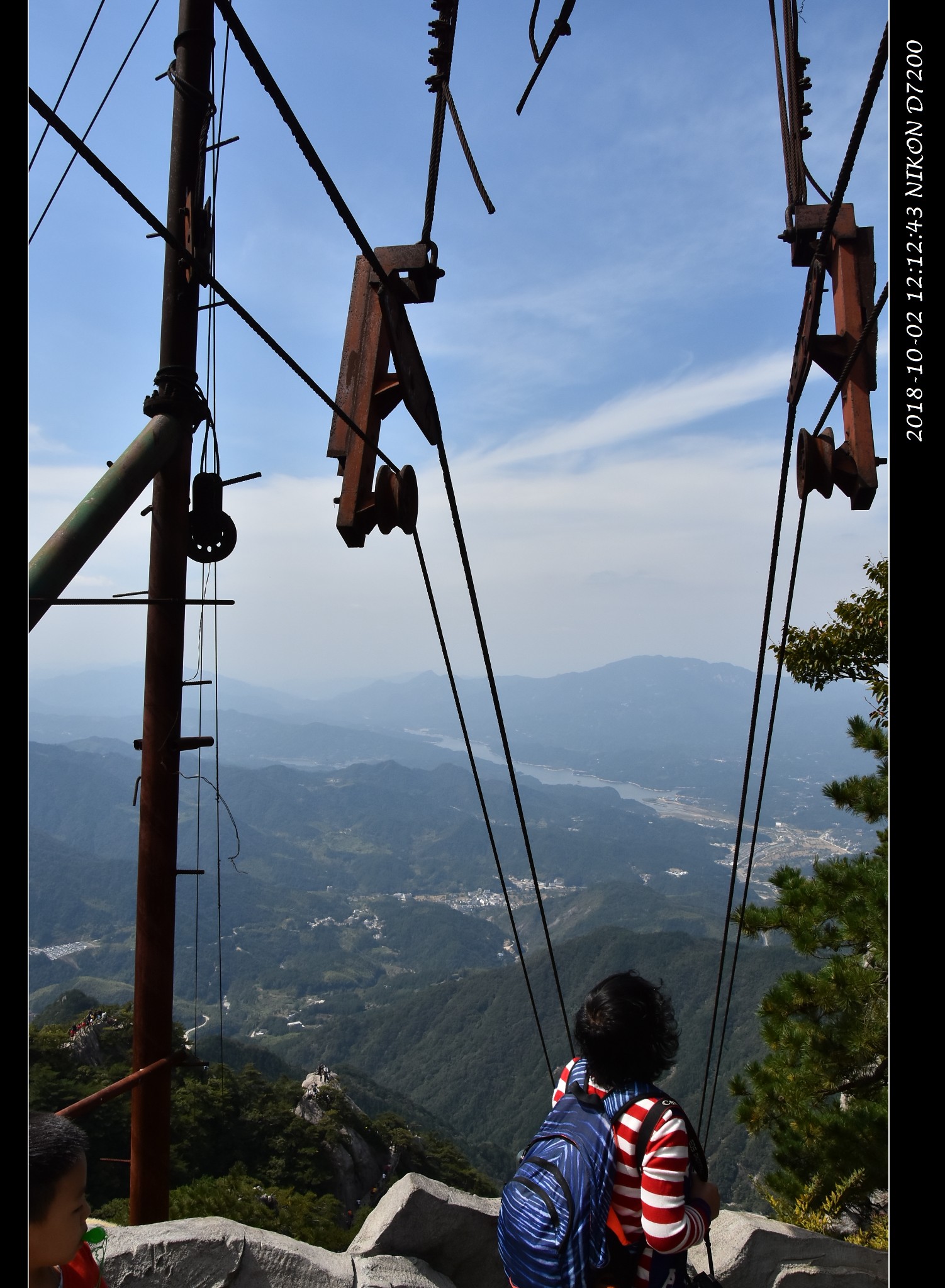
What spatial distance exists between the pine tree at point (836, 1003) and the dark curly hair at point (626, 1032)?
6158 millimetres

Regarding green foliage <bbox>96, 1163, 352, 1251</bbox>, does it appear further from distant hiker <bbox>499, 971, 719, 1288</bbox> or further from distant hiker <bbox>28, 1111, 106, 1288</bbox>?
distant hiker <bbox>28, 1111, 106, 1288</bbox>

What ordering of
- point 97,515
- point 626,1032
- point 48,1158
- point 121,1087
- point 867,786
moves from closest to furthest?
point 48,1158, point 626,1032, point 97,515, point 121,1087, point 867,786

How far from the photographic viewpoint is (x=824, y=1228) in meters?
7.29

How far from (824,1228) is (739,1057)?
2476 inches

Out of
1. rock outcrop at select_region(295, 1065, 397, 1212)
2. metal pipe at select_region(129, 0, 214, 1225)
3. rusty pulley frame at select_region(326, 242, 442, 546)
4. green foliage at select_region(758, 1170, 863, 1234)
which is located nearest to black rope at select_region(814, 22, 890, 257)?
rusty pulley frame at select_region(326, 242, 442, 546)

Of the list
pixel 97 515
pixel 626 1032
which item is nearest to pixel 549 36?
pixel 97 515

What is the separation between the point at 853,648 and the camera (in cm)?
891

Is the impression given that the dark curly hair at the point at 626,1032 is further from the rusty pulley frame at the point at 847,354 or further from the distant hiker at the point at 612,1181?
the rusty pulley frame at the point at 847,354

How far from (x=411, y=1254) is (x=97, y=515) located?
12.8ft

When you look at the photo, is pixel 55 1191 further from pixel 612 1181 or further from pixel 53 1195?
pixel 612 1181

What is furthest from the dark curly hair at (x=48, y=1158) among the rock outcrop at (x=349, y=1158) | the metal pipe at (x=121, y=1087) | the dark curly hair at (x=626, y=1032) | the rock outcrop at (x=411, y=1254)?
the rock outcrop at (x=349, y=1158)

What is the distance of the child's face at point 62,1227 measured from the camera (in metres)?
1.83

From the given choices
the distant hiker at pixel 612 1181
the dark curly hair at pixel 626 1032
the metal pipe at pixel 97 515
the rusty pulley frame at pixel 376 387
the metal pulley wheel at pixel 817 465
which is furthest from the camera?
the metal pulley wheel at pixel 817 465
